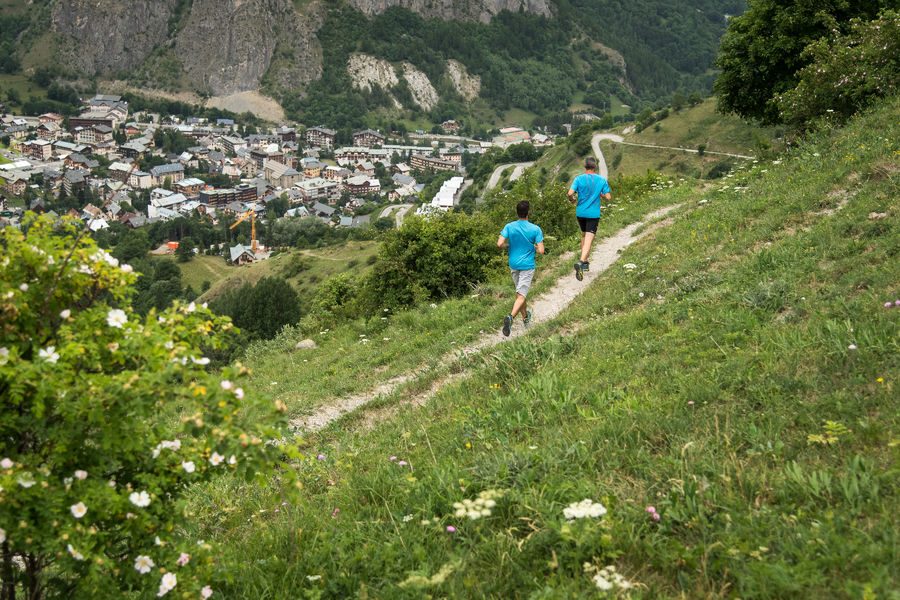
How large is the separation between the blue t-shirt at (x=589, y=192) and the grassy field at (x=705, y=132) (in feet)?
233

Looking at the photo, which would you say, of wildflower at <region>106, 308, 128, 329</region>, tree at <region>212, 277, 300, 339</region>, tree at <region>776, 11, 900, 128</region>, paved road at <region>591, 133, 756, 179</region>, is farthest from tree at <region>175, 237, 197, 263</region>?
wildflower at <region>106, 308, 128, 329</region>

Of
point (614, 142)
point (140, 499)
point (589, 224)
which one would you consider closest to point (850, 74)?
point (589, 224)

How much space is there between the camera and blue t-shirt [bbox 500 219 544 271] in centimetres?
1055

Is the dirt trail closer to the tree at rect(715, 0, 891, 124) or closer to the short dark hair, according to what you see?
the short dark hair

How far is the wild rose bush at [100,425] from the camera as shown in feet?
11.0

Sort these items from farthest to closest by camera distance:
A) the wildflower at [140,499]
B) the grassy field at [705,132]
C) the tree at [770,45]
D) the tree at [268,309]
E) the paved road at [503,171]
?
the paved road at [503,171] < the grassy field at [705,132] < the tree at [268,309] < the tree at [770,45] < the wildflower at [140,499]

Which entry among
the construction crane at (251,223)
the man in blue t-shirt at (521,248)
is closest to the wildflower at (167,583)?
the man in blue t-shirt at (521,248)

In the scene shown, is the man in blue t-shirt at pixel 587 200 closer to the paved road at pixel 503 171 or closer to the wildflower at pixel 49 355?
the wildflower at pixel 49 355

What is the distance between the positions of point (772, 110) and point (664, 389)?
2267cm

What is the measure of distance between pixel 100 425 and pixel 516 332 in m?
8.15

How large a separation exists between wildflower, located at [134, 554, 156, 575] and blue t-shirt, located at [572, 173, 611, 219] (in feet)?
34.5

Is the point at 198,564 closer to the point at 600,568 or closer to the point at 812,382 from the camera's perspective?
the point at 600,568

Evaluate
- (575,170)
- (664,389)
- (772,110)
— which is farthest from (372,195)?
(664,389)

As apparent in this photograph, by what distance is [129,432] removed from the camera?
353 cm
